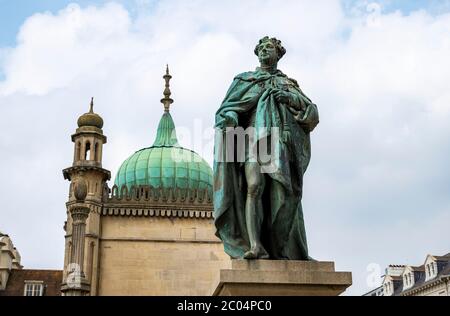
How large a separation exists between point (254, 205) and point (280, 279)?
856mm

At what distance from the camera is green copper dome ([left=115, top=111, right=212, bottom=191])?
38406mm

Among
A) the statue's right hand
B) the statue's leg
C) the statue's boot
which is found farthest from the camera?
the statue's right hand

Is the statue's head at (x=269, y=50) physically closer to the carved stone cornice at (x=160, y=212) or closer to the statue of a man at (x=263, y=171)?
the statue of a man at (x=263, y=171)

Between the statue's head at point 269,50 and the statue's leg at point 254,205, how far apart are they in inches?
56.9

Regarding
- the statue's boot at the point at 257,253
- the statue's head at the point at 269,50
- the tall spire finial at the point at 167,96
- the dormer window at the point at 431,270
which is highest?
the tall spire finial at the point at 167,96

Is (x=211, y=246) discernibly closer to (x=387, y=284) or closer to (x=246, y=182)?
(x=387, y=284)

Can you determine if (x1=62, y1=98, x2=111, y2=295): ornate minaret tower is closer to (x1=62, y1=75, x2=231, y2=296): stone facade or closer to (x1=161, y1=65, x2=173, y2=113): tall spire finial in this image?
(x1=62, y1=75, x2=231, y2=296): stone facade

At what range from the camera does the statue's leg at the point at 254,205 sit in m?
6.98

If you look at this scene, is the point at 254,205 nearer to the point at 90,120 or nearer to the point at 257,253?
the point at 257,253

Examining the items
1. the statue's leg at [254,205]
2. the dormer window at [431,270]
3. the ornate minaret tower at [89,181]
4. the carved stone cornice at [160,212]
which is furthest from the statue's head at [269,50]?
the dormer window at [431,270]

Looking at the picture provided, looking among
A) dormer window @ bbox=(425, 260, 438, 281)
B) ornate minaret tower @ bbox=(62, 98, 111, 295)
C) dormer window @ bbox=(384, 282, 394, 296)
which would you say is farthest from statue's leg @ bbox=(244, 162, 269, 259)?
dormer window @ bbox=(384, 282, 394, 296)

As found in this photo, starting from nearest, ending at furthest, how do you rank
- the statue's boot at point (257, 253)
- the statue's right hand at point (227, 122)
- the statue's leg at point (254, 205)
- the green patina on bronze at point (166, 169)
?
the statue's boot at point (257, 253) < the statue's leg at point (254, 205) < the statue's right hand at point (227, 122) < the green patina on bronze at point (166, 169)

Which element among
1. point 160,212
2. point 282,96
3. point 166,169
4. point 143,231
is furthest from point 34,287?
point 282,96
